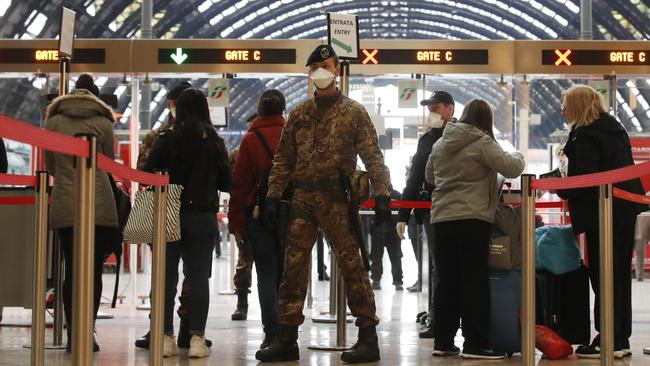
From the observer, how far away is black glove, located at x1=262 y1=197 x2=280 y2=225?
6.62 m

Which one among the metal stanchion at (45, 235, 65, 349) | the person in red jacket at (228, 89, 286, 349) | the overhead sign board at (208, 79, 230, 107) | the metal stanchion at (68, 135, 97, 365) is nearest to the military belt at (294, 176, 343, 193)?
the person in red jacket at (228, 89, 286, 349)

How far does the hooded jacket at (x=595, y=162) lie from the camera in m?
6.91

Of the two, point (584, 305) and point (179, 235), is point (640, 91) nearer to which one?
point (584, 305)

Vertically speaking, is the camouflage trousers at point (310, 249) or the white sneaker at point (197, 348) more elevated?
the camouflage trousers at point (310, 249)

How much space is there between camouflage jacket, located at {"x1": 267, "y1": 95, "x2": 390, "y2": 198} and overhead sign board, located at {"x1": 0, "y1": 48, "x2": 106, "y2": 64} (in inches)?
216

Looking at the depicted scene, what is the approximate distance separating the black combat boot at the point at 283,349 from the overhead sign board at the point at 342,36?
7.06ft

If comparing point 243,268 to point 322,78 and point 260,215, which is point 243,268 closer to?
point 260,215

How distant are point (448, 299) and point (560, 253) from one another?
847 mm

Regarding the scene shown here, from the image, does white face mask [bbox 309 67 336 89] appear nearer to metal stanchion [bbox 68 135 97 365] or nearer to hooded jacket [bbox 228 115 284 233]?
hooded jacket [bbox 228 115 284 233]

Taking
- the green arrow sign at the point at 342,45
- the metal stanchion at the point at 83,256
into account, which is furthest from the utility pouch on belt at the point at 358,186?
the metal stanchion at the point at 83,256

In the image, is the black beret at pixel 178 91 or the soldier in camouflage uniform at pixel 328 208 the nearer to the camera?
the soldier in camouflage uniform at pixel 328 208

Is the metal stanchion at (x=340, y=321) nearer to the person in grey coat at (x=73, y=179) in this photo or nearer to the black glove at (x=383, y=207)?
the black glove at (x=383, y=207)

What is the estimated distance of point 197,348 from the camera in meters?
6.79

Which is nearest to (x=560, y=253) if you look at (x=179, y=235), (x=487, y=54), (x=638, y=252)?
(x=179, y=235)
